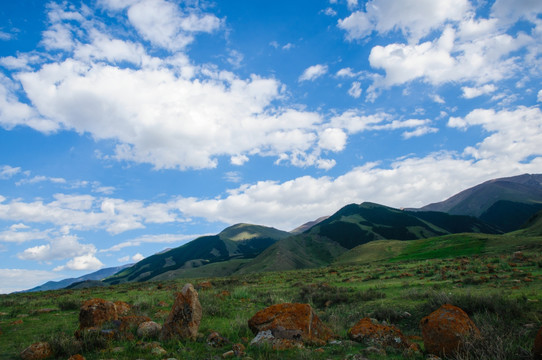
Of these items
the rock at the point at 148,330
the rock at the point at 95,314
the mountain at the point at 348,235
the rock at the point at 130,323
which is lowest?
the mountain at the point at 348,235

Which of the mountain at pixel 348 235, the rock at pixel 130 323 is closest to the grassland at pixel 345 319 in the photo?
the rock at pixel 130 323

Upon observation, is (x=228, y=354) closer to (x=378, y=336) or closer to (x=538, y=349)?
(x=378, y=336)

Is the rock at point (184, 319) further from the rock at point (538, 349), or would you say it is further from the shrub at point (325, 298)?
the shrub at point (325, 298)

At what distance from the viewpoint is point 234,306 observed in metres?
15.3

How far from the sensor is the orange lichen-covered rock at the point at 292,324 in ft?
25.4

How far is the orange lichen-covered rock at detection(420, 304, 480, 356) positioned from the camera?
627cm

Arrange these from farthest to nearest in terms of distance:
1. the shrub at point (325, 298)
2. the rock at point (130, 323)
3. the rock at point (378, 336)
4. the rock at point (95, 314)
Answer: the shrub at point (325, 298) < the rock at point (95, 314) < the rock at point (130, 323) < the rock at point (378, 336)

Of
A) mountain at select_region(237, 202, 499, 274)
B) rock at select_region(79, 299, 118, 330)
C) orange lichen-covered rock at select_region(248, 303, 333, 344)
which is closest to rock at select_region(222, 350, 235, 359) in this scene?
orange lichen-covered rock at select_region(248, 303, 333, 344)

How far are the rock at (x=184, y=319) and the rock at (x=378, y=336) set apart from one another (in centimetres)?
450

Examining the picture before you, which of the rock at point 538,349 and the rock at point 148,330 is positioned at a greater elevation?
the rock at point 148,330

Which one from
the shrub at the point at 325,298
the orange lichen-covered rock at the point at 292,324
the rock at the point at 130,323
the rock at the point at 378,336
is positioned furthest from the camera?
the shrub at the point at 325,298

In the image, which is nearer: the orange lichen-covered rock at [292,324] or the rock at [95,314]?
the orange lichen-covered rock at [292,324]

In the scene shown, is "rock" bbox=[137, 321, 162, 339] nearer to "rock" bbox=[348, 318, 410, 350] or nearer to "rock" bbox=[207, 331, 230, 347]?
"rock" bbox=[207, 331, 230, 347]

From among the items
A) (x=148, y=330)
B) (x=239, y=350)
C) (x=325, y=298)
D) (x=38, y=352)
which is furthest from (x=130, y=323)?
(x=325, y=298)
